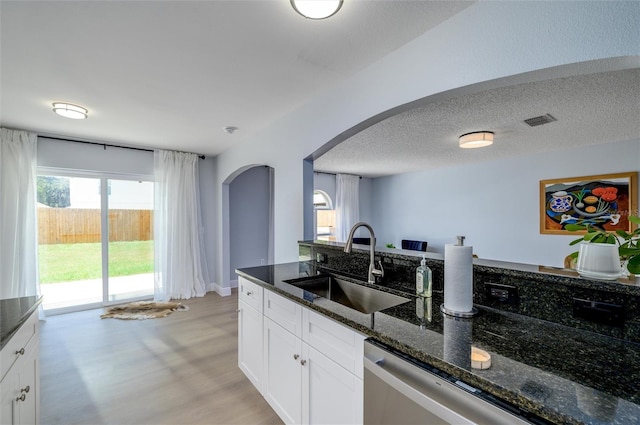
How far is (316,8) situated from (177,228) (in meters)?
4.03

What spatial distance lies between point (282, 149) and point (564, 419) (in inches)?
110

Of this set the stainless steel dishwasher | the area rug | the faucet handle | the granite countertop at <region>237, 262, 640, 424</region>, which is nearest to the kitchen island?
the granite countertop at <region>237, 262, 640, 424</region>

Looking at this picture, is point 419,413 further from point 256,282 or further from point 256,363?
point 256,363

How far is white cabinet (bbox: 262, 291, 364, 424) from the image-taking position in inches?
47.4

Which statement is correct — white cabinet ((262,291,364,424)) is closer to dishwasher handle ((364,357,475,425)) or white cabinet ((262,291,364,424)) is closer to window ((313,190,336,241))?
dishwasher handle ((364,357,475,425))

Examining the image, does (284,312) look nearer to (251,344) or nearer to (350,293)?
(350,293)

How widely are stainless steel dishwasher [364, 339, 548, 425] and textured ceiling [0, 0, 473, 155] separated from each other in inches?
65.2

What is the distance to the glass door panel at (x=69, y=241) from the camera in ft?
12.3

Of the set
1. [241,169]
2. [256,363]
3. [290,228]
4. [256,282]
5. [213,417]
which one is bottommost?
[213,417]

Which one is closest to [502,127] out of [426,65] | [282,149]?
[426,65]

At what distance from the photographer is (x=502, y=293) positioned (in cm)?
126

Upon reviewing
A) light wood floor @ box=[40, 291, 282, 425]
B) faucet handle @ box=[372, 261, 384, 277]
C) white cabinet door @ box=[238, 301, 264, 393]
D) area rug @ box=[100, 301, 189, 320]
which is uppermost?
faucet handle @ box=[372, 261, 384, 277]

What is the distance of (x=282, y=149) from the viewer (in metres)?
3.01

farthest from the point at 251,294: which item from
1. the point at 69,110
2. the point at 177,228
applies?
the point at 177,228
